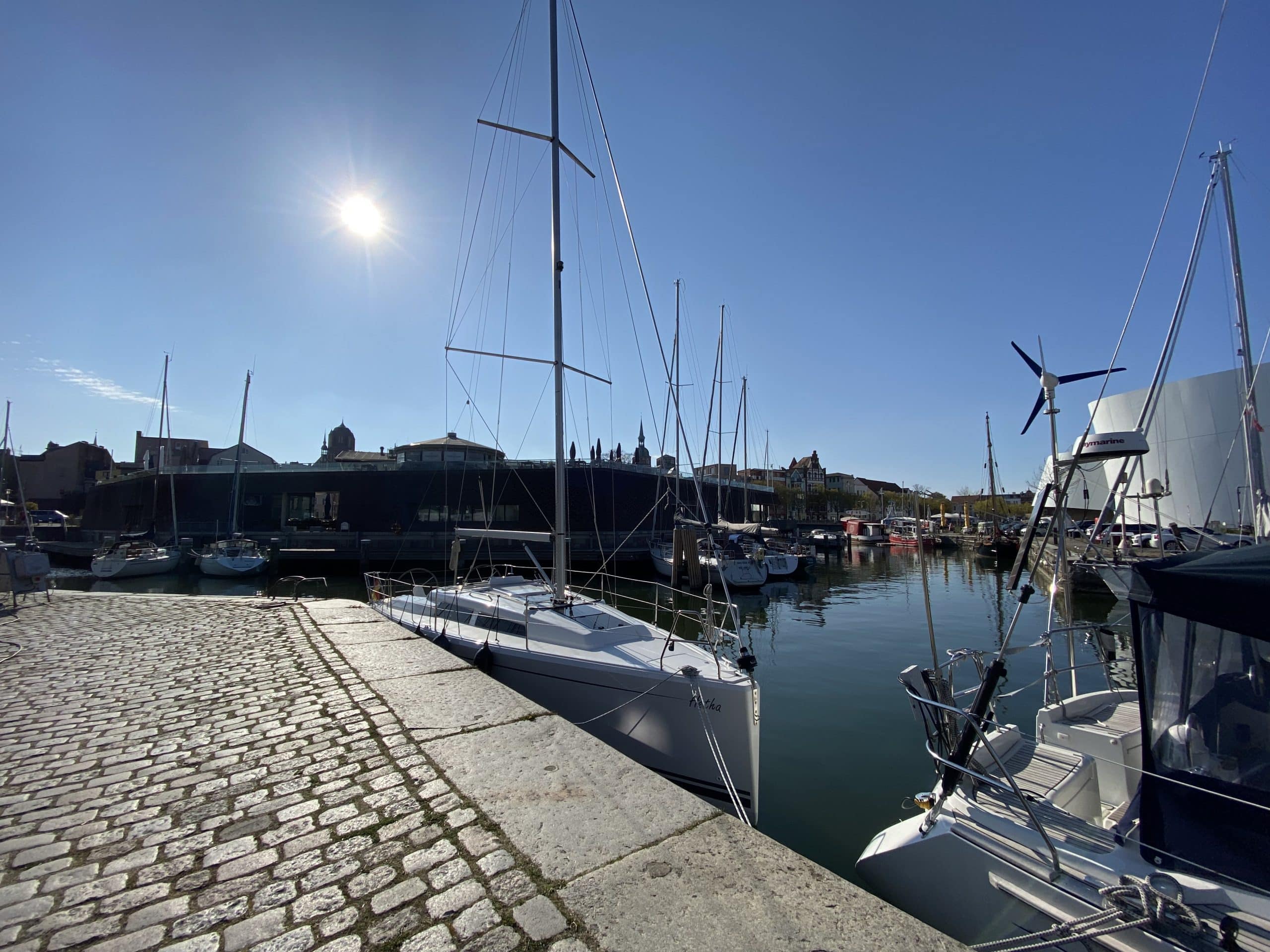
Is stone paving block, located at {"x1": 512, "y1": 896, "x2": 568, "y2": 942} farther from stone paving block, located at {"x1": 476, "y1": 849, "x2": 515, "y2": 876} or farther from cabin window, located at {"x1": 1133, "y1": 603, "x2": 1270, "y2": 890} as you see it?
cabin window, located at {"x1": 1133, "y1": 603, "x2": 1270, "y2": 890}

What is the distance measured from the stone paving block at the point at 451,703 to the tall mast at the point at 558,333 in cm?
329

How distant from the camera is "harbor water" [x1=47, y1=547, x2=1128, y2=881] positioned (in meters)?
6.82

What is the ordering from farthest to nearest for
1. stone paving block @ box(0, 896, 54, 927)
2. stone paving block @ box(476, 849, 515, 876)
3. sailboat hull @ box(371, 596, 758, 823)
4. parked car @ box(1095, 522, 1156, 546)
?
parked car @ box(1095, 522, 1156, 546), sailboat hull @ box(371, 596, 758, 823), stone paving block @ box(476, 849, 515, 876), stone paving block @ box(0, 896, 54, 927)

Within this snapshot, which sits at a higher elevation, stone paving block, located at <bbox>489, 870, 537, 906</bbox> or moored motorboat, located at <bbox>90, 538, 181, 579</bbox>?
stone paving block, located at <bbox>489, 870, 537, 906</bbox>

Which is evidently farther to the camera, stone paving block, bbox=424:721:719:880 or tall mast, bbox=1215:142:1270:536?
tall mast, bbox=1215:142:1270:536

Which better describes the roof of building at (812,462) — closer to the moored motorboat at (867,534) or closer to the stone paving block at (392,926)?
the moored motorboat at (867,534)

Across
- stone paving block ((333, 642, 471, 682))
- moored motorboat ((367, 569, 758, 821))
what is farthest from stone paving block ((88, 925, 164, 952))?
moored motorboat ((367, 569, 758, 821))

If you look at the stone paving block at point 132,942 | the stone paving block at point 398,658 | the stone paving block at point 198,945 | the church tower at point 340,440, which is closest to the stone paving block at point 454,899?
the stone paving block at point 198,945

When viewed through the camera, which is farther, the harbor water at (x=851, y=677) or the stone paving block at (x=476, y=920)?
the harbor water at (x=851, y=677)

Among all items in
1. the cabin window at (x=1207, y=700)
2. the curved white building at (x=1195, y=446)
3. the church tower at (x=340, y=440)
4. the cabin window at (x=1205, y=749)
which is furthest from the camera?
the church tower at (x=340, y=440)

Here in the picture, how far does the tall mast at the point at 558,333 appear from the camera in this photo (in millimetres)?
9320

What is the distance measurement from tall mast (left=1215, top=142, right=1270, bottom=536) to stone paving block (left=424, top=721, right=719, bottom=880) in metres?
18.0

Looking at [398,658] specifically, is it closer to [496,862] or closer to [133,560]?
[496,862]

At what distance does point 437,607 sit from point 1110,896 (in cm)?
1007
